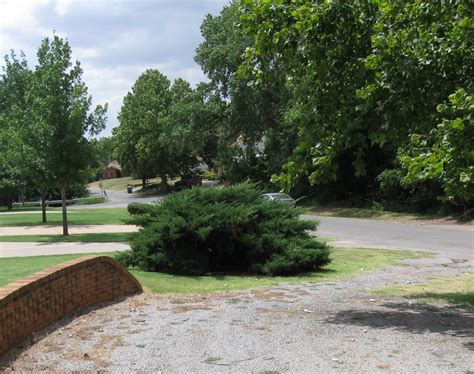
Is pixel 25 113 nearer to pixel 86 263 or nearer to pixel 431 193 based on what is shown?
pixel 86 263

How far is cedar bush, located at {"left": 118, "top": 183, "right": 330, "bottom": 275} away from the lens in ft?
38.9

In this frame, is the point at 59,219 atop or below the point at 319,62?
below

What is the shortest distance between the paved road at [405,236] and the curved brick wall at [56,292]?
10451mm

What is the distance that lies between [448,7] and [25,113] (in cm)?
1703

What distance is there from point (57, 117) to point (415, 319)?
629 inches

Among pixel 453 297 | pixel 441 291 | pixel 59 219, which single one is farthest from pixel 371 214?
pixel 453 297

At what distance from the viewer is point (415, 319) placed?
7.27 meters

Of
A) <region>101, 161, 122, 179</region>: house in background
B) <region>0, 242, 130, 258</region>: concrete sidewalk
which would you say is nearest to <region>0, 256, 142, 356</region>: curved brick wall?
<region>0, 242, 130, 258</region>: concrete sidewalk

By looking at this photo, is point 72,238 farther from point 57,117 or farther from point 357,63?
point 357,63

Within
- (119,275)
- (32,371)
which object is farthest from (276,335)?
(119,275)

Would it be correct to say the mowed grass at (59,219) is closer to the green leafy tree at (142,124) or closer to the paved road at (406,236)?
the paved road at (406,236)

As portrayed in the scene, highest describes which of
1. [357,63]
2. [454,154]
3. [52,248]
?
[357,63]

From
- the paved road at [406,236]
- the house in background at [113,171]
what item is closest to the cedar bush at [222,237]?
the paved road at [406,236]

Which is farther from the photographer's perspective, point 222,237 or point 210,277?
point 222,237
